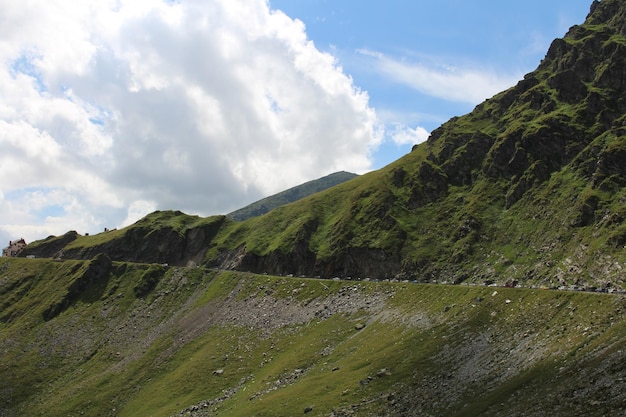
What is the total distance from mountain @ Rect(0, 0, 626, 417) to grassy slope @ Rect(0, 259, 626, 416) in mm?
396

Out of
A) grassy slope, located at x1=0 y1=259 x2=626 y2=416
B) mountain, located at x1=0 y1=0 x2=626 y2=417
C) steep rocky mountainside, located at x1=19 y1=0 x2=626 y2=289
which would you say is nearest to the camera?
grassy slope, located at x1=0 y1=259 x2=626 y2=416

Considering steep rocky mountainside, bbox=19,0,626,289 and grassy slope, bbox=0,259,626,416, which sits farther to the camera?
steep rocky mountainside, bbox=19,0,626,289

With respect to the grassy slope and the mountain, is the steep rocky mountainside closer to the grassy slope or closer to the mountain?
the mountain

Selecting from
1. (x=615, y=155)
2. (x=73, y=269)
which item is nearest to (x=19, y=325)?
(x=73, y=269)

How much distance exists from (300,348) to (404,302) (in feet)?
77.7

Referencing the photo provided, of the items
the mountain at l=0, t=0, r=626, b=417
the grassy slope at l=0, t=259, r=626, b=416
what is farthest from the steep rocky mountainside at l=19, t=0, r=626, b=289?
the grassy slope at l=0, t=259, r=626, b=416

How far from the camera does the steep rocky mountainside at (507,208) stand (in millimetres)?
117062

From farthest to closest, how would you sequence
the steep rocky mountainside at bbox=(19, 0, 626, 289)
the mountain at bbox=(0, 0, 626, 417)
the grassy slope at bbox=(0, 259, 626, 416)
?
the steep rocky mountainside at bbox=(19, 0, 626, 289) → the mountain at bbox=(0, 0, 626, 417) → the grassy slope at bbox=(0, 259, 626, 416)

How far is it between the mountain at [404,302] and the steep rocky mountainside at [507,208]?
652mm

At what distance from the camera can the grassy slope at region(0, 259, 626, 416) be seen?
5688cm

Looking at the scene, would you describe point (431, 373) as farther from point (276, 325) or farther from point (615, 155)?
point (615, 155)

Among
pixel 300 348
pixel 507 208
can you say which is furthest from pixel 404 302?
pixel 507 208

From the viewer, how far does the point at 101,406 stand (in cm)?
11212

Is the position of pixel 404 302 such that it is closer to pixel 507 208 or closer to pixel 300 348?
pixel 300 348
